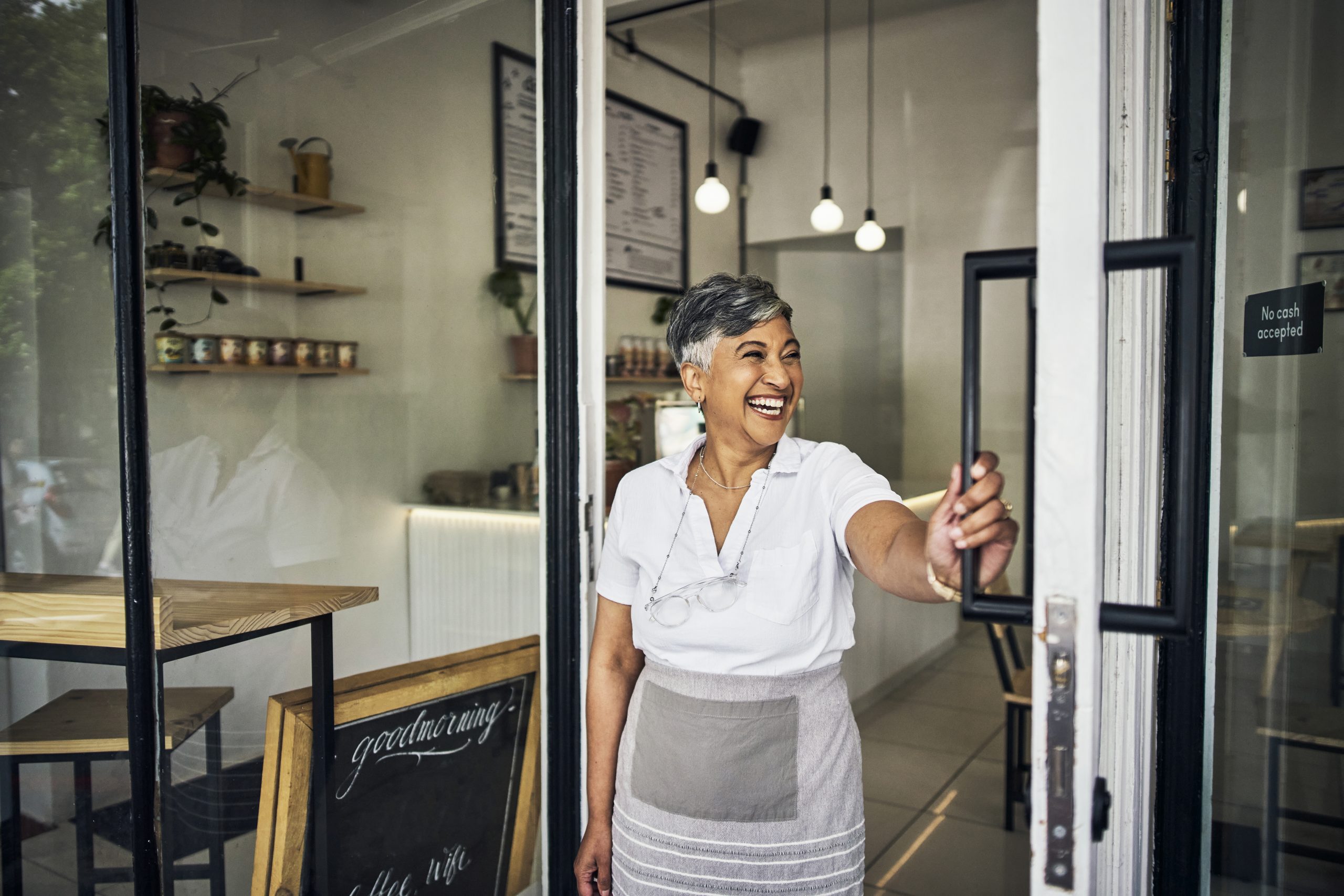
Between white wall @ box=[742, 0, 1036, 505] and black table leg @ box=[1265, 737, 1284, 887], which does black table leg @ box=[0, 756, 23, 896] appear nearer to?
black table leg @ box=[1265, 737, 1284, 887]

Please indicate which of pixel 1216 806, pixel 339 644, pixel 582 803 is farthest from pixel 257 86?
pixel 1216 806

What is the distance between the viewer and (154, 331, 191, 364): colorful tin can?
1.66 meters

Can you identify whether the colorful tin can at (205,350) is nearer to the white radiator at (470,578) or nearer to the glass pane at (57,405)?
the glass pane at (57,405)

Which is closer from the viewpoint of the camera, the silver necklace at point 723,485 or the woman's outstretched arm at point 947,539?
the woman's outstretched arm at point 947,539

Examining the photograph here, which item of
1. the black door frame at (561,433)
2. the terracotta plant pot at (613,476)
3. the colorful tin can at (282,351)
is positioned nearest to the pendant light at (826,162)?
the terracotta plant pot at (613,476)

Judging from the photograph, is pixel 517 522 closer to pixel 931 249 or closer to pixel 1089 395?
pixel 1089 395

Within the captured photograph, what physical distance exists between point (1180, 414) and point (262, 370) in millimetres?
1699

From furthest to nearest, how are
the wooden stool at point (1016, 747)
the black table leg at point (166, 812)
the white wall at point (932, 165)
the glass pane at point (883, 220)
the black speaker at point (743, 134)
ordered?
the black speaker at point (743, 134), the white wall at point (932, 165), the glass pane at point (883, 220), the wooden stool at point (1016, 747), the black table leg at point (166, 812)

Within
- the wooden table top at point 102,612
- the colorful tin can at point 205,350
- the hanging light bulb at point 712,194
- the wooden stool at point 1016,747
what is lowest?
the wooden stool at point 1016,747

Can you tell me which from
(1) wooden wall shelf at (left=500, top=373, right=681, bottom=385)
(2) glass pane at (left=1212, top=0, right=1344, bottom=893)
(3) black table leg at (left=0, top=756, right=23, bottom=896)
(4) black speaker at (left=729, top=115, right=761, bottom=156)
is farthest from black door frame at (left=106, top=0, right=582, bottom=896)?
(4) black speaker at (left=729, top=115, right=761, bottom=156)

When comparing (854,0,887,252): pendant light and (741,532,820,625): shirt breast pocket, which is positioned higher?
(854,0,887,252): pendant light

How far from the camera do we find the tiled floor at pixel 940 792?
99.8 inches

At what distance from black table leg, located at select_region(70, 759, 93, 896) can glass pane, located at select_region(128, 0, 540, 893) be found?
0.16m

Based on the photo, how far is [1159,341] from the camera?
1.38 metres
